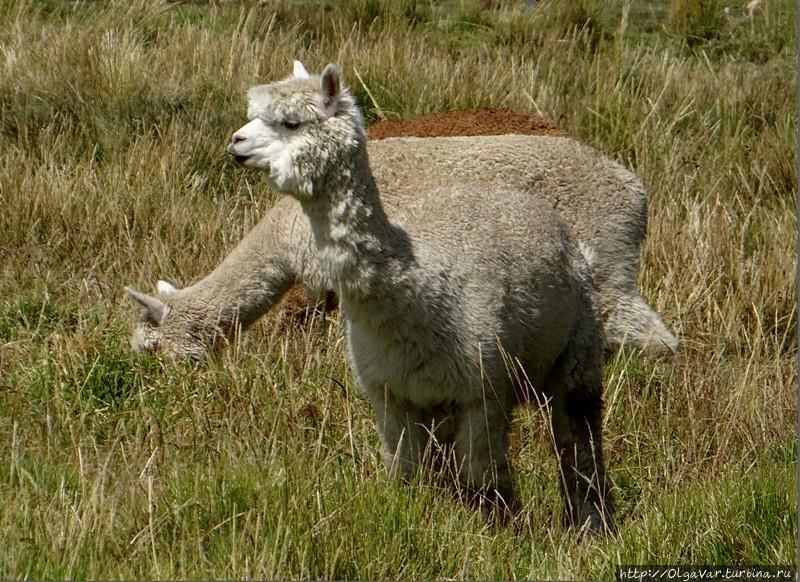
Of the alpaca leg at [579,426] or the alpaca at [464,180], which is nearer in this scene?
the alpaca leg at [579,426]

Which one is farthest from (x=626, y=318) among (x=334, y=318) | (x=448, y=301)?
(x=448, y=301)

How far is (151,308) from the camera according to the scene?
266 inches

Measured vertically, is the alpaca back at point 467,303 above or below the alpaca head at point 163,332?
above

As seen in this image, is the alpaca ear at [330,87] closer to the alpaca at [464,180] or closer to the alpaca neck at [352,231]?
the alpaca neck at [352,231]

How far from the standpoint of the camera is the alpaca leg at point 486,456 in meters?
4.75

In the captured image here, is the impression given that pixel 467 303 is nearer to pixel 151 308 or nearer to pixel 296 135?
pixel 296 135

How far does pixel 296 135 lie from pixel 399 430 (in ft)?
4.25

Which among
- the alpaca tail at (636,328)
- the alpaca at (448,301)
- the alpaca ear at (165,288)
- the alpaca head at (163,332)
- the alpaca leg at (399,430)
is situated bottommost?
the alpaca head at (163,332)

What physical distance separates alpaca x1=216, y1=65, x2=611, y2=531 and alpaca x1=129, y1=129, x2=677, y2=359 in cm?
107

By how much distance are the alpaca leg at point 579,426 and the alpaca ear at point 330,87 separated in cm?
163

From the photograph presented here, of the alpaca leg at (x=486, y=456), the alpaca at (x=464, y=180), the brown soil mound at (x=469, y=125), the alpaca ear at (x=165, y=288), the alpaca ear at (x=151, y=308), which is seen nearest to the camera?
the alpaca leg at (x=486, y=456)

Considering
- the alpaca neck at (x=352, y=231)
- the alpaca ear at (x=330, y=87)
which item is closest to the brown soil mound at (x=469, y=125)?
the alpaca neck at (x=352, y=231)

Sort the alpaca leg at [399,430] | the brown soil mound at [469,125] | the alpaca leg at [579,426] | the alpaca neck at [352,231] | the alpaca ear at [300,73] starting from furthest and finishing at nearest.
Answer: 1. the brown soil mound at [469,125]
2. the alpaca leg at [579,426]
3. the alpaca leg at [399,430]
4. the alpaca ear at [300,73]
5. the alpaca neck at [352,231]

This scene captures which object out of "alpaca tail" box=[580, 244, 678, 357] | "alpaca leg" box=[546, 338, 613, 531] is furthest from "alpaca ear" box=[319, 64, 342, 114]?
"alpaca tail" box=[580, 244, 678, 357]
